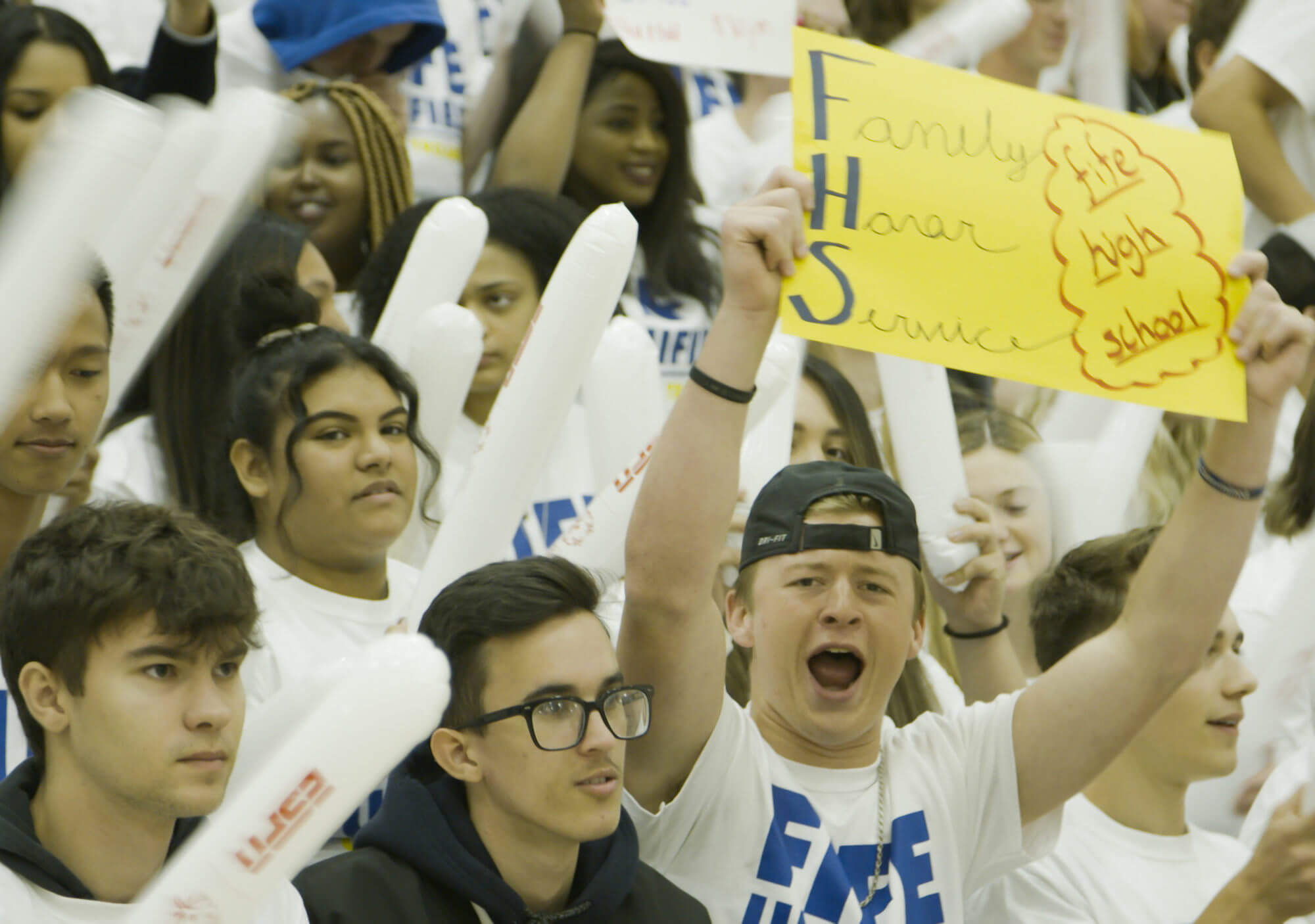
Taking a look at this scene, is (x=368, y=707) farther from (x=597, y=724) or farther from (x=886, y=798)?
(x=886, y=798)

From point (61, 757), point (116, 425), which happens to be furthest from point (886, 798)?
point (116, 425)

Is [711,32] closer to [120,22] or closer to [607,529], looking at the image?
[607,529]

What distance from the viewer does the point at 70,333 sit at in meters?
2.46

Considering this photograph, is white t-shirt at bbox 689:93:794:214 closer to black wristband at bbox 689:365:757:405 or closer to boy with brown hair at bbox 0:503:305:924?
black wristband at bbox 689:365:757:405

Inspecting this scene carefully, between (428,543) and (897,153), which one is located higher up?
(897,153)

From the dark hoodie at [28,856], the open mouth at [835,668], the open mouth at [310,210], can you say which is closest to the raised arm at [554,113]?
the open mouth at [310,210]

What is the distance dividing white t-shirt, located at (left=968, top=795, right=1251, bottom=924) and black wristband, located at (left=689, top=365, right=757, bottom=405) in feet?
3.40

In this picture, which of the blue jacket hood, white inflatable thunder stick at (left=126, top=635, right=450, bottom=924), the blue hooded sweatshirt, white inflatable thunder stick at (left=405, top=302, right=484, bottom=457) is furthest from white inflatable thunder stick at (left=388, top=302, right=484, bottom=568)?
white inflatable thunder stick at (left=126, top=635, right=450, bottom=924)

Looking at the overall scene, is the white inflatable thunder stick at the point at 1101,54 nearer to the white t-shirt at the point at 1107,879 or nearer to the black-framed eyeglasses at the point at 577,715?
the white t-shirt at the point at 1107,879

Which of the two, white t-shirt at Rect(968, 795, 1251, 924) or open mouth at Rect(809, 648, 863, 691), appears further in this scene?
white t-shirt at Rect(968, 795, 1251, 924)

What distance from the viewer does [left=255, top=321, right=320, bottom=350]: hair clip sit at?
309cm

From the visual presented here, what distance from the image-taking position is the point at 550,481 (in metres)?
3.53

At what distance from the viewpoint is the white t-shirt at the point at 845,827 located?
7.61 ft

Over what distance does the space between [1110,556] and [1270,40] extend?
203cm
